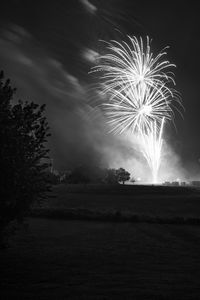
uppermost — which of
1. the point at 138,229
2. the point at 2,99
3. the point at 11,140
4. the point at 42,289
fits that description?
the point at 2,99

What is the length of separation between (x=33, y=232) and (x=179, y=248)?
16339 millimetres

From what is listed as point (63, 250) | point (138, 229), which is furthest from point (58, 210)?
point (63, 250)

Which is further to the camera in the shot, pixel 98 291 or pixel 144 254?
pixel 144 254

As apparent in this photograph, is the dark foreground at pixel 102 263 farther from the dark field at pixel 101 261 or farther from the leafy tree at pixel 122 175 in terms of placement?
the leafy tree at pixel 122 175

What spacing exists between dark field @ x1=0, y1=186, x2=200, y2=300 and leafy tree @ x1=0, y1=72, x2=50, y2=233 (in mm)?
4172

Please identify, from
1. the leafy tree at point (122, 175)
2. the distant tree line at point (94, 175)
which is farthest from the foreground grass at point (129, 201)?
the leafy tree at point (122, 175)

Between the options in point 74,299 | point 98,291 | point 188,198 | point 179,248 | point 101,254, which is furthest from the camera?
point 188,198

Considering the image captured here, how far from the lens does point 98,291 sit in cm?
2023

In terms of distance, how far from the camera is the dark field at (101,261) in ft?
67.3

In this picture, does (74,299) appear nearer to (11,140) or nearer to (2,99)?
(11,140)

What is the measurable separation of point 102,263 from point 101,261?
2.63 feet

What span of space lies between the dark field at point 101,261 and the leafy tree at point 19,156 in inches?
164

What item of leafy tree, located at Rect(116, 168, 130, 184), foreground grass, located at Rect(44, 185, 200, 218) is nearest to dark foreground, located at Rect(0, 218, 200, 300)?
foreground grass, located at Rect(44, 185, 200, 218)

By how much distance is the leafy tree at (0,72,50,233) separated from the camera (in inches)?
842
